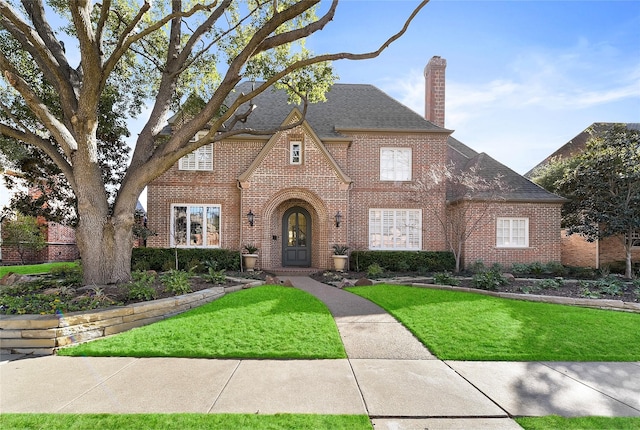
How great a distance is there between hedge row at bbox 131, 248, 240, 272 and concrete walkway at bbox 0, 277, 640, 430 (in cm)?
856

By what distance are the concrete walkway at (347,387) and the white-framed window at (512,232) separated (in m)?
10.4

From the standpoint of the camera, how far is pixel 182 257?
13.6 m

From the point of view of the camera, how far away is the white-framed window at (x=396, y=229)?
15.0 m

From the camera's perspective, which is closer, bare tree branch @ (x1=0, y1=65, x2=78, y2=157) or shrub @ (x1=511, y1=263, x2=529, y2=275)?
bare tree branch @ (x1=0, y1=65, x2=78, y2=157)

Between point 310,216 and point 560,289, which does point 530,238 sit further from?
point 310,216

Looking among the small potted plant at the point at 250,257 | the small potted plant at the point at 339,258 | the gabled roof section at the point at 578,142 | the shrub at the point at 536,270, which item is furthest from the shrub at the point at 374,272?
the gabled roof section at the point at 578,142

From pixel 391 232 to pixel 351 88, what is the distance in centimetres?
863

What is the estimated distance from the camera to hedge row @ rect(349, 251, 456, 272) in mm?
13727

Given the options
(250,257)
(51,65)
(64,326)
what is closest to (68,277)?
(64,326)

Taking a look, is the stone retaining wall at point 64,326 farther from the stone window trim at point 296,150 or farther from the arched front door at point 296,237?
the stone window trim at point 296,150

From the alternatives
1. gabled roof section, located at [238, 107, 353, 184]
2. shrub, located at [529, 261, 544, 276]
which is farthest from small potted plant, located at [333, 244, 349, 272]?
shrub, located at [529, 261, 544, 276]

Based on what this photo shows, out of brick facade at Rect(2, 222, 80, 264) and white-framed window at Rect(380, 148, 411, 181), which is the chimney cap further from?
brick facade at Rect(2, 222, 80, 264)

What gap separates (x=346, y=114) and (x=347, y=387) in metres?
14.1

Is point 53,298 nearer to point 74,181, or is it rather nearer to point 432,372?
point 74,181
